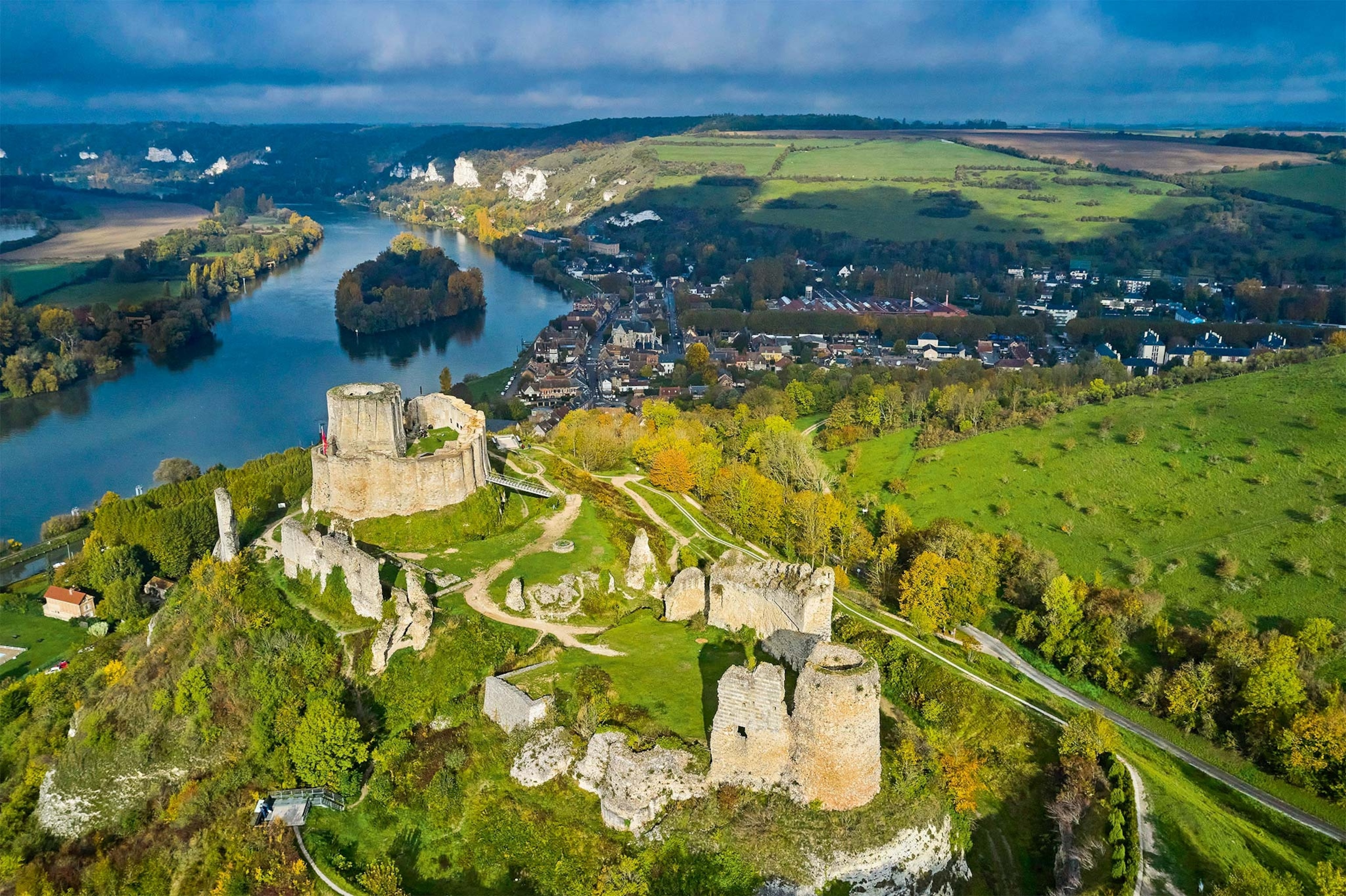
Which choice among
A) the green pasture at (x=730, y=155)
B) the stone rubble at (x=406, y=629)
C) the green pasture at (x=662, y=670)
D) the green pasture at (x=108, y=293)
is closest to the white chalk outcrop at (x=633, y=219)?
the green pasture at (x=730, y=155)

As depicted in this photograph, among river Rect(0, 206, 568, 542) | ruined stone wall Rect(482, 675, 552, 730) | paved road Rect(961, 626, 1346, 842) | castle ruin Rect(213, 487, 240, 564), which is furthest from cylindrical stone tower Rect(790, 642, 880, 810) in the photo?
river Rect(0, 206, 568, 542)

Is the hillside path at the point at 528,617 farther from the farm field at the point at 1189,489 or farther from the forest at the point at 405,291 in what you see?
the forest at the point at 405,291

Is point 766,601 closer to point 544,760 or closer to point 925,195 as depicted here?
point 544,760

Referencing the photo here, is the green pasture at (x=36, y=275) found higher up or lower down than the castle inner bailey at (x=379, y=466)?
lower down

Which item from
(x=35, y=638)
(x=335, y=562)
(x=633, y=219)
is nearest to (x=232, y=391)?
(x=35, y=638)

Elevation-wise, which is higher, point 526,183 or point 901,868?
point 901,868
